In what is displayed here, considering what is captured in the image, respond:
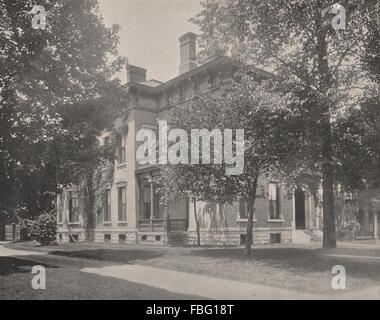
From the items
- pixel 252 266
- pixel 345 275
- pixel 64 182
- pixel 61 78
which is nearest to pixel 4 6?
pixel 61 78

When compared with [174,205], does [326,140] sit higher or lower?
higher

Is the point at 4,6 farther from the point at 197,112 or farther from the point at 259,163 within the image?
the point at 259,163

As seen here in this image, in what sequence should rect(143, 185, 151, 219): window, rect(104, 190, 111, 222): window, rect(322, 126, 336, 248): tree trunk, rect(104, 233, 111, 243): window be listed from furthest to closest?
1. rect(104, 190, 111, 222): window
2. rect(104, 233, 111, 243): window
3. rect(143, 185, 151, 219): window
4. rect(322, 126, 336, 248): tree trunk

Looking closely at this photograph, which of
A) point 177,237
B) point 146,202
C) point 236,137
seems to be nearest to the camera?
point 236,137

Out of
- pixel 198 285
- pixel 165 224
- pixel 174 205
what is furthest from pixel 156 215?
pixel 198 285

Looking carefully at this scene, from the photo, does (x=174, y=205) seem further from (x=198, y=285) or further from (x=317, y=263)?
(x=198, y=285)

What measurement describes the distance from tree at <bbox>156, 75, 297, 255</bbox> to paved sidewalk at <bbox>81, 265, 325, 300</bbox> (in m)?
3.68

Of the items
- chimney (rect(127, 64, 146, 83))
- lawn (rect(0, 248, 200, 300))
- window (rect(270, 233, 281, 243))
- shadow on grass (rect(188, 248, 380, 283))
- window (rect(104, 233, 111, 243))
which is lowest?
window (rect(104, 233, 111, 243))

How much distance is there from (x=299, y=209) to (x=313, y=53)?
13.4 metres

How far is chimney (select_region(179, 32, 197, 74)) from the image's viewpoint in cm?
2838

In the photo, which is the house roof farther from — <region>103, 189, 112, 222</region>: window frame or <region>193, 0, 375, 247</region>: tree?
<region>103, 189, 112, 222</region>: window frame

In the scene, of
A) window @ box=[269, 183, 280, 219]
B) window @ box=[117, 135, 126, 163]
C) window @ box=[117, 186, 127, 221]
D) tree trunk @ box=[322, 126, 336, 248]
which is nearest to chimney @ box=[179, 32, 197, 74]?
window @ box=[117, 135, 126, 163]

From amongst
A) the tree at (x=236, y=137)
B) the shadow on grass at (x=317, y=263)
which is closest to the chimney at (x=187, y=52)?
the tree at (x=236, y=137)

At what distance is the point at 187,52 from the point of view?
28.7m
